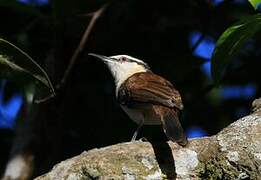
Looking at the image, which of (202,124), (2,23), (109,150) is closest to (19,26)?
(2,23)

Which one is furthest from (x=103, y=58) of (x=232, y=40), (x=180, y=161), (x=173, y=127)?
(x=180, y=161)

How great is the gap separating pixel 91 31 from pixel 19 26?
35.3 inches

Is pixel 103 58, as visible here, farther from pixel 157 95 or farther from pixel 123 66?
pixel 157 95

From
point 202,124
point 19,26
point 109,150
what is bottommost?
point 202,124

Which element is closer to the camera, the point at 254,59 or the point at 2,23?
the point at 254,59

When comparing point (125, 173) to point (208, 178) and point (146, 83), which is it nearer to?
point (208, 178)

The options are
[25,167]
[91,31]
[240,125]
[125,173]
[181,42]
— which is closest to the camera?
[125,173]

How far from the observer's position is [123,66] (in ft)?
21.6

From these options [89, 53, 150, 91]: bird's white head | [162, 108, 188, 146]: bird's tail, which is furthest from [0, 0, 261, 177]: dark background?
[162, 108, 188, 146]: bird's tail

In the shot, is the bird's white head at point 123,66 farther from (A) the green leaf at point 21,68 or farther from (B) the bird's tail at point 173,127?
(A) the green leaf at point 21,68

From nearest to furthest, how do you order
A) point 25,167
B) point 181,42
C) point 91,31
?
point 25,167 → point 91,31 → point 181,42

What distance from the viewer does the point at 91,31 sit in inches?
231

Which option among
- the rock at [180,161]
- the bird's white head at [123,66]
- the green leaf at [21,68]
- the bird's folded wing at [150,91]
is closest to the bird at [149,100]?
the bird's folded wing at [150,91]

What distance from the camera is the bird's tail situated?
3877 mm
